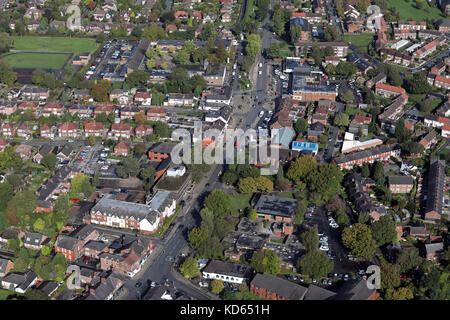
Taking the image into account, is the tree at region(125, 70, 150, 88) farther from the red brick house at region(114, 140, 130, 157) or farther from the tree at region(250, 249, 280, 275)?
the tree at region(250, 249, 280, 275)

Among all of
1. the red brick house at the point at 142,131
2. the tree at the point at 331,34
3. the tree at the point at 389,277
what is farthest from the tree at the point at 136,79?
the tree at the point at 389,277

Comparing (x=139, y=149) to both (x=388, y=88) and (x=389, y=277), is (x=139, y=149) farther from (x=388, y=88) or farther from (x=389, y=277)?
(x=388, y=88)

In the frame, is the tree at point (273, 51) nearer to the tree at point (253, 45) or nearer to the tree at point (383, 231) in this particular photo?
the tree at point (253, 45)

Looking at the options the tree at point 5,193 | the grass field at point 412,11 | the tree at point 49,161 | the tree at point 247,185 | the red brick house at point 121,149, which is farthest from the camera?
the grass field at point 412,11

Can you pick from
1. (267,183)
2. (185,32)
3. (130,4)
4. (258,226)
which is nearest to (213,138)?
(267,183)

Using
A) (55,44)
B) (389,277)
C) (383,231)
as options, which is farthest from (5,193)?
(55,44)

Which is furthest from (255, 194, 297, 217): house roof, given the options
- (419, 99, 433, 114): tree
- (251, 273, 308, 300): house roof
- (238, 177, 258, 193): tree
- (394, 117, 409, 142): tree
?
(419, 99, 433, 114): tree
